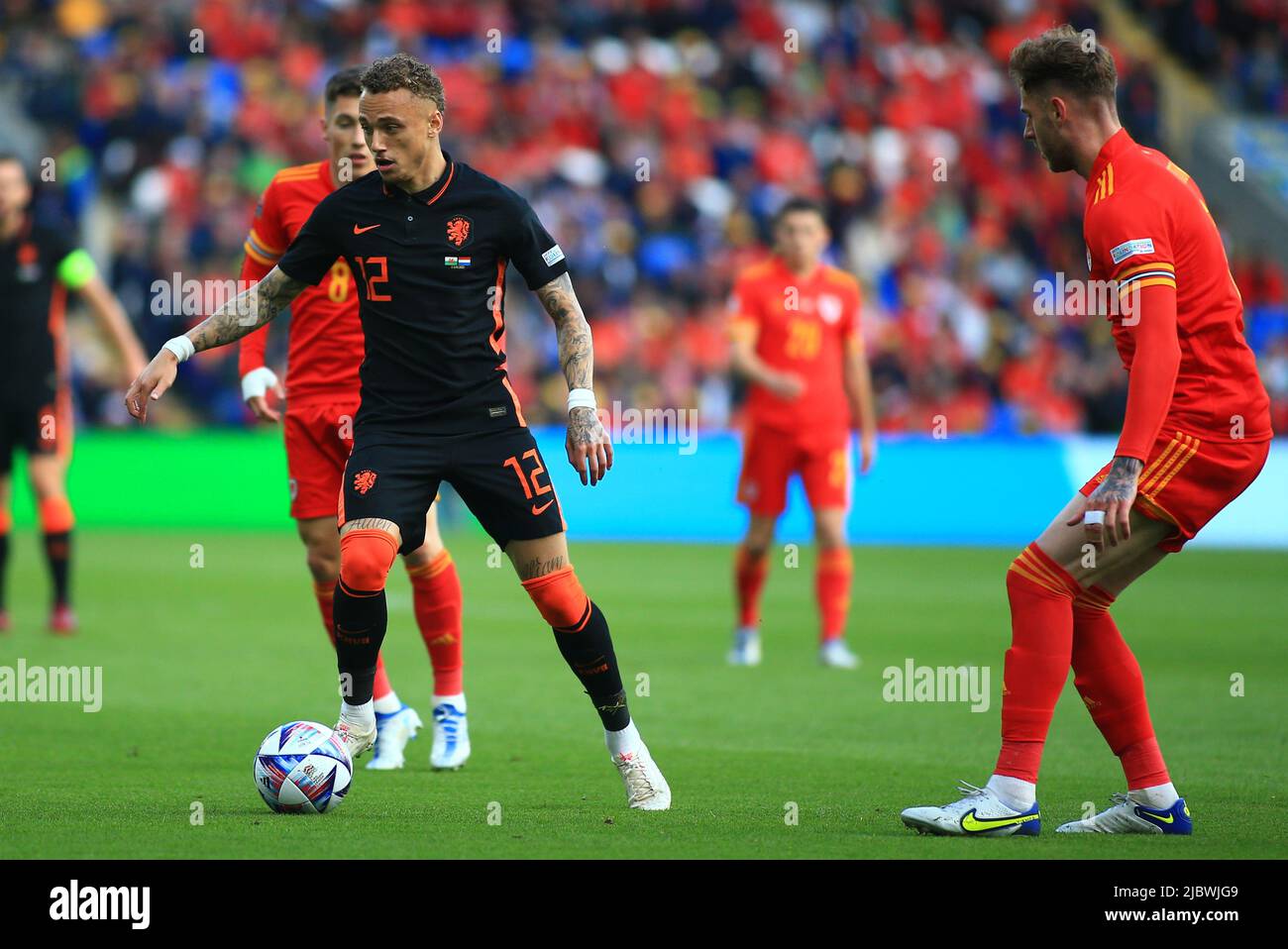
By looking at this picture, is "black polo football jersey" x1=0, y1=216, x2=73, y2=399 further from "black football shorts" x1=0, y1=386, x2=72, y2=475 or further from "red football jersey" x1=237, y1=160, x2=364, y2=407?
"red football jersey" x1=237, y1=160, x2=364, y2=407

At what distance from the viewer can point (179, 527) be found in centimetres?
2078

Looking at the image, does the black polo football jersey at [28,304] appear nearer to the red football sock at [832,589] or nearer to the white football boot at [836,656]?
the red football sock at [832,589]

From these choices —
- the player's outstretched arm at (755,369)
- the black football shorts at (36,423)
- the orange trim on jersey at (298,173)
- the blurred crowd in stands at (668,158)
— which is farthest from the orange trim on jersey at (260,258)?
the blurred crowd in stands at (668,158)

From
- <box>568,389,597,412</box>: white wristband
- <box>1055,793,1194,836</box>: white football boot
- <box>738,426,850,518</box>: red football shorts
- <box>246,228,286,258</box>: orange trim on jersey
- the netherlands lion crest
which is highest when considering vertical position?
<box>246,228,286,258</box>: orange trim on jersey

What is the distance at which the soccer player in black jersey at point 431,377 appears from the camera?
246 inches

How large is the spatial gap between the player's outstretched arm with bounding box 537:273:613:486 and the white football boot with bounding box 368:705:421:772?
1757 mm

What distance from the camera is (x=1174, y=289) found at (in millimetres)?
5523

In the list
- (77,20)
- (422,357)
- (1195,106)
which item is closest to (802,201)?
(422,357)

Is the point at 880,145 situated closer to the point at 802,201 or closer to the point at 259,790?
the point at 802,201

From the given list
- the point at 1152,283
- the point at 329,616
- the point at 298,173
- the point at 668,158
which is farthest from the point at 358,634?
the point at 668,158

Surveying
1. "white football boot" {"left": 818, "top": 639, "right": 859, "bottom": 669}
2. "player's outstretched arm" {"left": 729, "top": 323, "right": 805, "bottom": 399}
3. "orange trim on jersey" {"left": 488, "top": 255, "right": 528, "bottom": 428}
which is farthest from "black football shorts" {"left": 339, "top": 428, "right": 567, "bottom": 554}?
"player's outstretched arm" {"left": 729, "top": 323, "right": 805, "bottom": 399}

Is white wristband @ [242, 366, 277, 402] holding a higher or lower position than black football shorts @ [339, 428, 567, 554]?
higher

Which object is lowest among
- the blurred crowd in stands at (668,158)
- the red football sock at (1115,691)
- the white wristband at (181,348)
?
the red football sock at (1115,691)

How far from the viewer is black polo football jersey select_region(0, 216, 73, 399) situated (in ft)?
40.0
